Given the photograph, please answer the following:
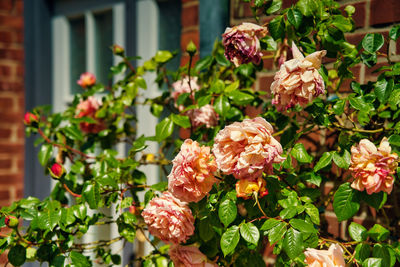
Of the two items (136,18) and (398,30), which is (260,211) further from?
(136,18)

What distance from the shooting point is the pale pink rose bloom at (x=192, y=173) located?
3.22ft

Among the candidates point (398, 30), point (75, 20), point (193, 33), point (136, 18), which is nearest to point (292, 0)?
point (398, 30)

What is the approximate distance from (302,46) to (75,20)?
1729mm

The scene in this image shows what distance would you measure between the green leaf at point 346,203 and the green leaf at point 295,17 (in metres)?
0.41

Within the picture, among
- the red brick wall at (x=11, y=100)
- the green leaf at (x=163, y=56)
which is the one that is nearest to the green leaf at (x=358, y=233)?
the green leaf at (x=163, y=56)

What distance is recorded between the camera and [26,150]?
2398 millimetres

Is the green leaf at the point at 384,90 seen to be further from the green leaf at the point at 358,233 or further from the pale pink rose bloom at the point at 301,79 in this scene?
the green leaf at the point at 358,233

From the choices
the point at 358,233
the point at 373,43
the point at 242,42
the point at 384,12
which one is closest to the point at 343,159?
the point at 358,233

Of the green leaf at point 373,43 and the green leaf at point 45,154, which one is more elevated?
the green leaf at point 373,43

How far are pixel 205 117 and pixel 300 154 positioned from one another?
0.40 meters

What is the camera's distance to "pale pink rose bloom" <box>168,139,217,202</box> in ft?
3.22

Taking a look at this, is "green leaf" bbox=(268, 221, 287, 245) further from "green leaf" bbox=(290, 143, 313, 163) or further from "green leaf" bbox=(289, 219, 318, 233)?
"green leaf" bbox=(290, 143, 313, 163)

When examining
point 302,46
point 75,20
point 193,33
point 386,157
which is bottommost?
point 386,157

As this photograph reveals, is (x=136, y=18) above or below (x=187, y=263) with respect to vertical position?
above
